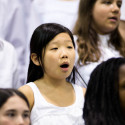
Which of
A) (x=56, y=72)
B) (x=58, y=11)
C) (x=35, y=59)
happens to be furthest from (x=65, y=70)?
(x=58, y=11)

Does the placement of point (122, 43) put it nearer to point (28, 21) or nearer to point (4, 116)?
point (28, 21)

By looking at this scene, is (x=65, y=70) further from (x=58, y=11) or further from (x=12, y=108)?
(x=58, y=11)

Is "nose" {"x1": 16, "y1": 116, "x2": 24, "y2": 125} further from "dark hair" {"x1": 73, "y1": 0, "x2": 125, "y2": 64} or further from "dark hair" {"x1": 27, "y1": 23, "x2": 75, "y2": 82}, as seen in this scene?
"dark hair" {"x1": 73, "y1": 0, "x2": 125, "y2": 64}

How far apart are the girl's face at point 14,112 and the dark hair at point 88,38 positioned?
2.92 ft

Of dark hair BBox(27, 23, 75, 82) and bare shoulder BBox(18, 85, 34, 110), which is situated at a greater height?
dark hair BBox(27, 23, 75, 82)

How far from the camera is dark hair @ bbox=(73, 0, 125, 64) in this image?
2.41 m

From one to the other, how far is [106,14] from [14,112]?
1277mm

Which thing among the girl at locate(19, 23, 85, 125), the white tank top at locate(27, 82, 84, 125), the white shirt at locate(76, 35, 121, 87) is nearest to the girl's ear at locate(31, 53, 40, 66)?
the girl at locate(19, 23, 85, 125)

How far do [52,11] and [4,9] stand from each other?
43cm

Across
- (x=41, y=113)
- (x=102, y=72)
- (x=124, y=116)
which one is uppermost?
(x=102, y=72)

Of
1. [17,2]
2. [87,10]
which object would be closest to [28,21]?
[17,2]

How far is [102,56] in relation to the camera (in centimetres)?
243

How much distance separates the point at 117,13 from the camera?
2.54m

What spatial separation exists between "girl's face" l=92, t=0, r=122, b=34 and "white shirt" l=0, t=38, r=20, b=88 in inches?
25.2
